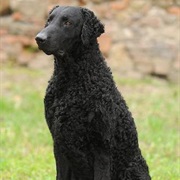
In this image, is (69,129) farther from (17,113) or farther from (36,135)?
(17,113)

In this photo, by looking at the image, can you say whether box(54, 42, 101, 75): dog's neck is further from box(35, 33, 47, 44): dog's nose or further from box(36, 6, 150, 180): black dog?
box(35, 33, 47, 44): dog's nose

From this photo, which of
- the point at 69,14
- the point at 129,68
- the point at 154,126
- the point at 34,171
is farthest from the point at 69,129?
the point at 129,68

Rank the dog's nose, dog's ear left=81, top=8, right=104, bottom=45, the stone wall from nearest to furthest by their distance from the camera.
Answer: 1. the dog's nose
2. dog's ear left=81, top=8, right=104, bottom=45
3. the stone wall

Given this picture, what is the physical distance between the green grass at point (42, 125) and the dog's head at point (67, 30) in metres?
2.22

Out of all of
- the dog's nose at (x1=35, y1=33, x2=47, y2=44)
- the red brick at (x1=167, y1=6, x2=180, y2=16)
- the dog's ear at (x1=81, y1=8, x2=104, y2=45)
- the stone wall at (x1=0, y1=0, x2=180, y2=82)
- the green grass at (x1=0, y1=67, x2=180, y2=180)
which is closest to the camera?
the dog's nose at (x1=35, y1=33, x2=47, y2=44)

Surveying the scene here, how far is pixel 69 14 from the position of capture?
14.9 feet

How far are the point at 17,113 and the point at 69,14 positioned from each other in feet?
18.1

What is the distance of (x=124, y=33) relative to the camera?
502 inches

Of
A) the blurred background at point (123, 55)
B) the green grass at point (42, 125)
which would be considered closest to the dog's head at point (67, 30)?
the green grass at point (42, 125)

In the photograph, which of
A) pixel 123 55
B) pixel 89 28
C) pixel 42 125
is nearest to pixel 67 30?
pixel 89 28

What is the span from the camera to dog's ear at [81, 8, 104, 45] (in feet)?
14.7

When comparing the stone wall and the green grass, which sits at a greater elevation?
the stone wall

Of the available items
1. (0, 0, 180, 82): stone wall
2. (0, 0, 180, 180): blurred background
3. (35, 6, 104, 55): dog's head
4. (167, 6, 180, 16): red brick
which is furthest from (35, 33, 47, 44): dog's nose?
(167, 6, 180, 16): red brick

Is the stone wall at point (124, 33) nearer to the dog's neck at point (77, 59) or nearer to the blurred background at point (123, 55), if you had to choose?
the blurred background at point (123, 55)
